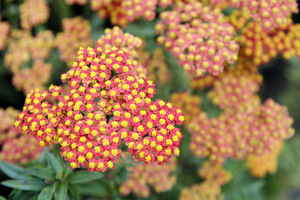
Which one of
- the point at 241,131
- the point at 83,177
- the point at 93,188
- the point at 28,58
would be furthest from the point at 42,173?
the point at 241,131

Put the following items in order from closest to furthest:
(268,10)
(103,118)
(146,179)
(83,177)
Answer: (103,118)
(83,177)
(268,10)
(146,179)

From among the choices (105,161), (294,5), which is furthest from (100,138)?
(294,5)

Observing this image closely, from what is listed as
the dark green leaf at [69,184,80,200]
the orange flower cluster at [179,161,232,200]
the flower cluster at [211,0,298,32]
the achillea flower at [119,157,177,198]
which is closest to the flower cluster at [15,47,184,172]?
the dark green leaf at [69,184,80,200]

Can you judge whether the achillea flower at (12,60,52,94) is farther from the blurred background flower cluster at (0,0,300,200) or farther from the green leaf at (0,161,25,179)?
the green leaf at (0,161,25,179)

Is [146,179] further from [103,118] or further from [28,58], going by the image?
[28,58]

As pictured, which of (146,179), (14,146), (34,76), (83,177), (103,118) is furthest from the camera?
(34,76)

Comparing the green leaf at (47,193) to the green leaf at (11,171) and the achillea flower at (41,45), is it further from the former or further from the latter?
the achillea flower at (41,45)

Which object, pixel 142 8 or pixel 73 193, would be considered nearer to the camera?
pixel 73 193

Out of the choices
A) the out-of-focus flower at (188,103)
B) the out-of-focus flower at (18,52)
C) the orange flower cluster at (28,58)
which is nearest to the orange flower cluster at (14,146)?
the orange flower cluster at (28,58)
